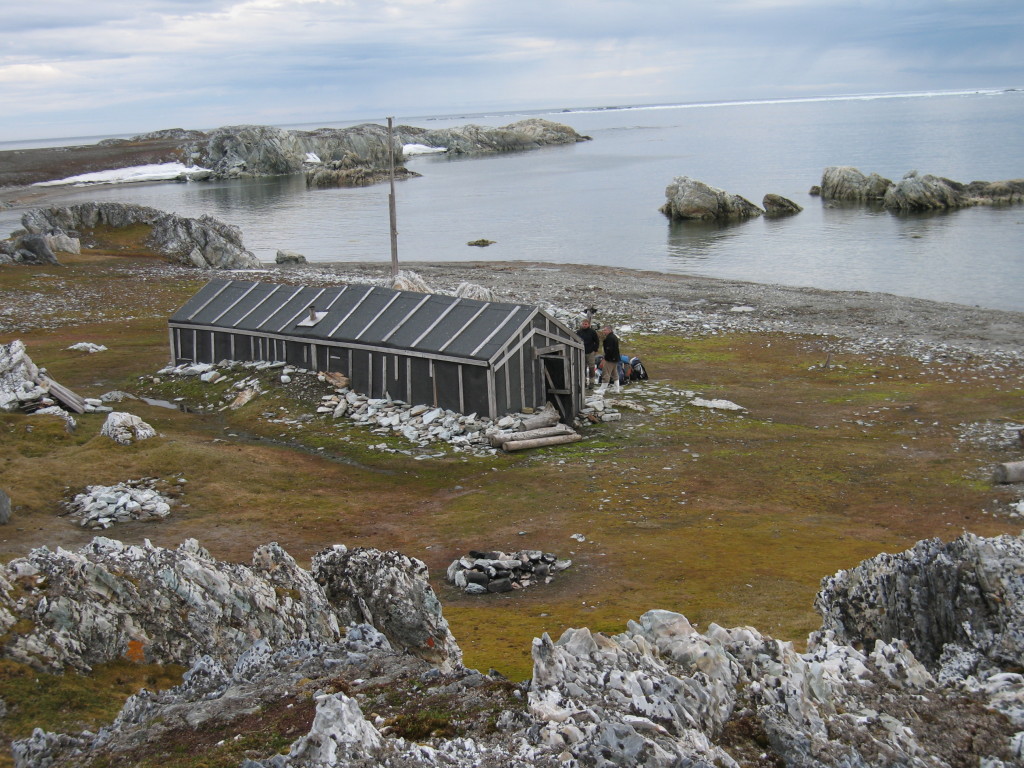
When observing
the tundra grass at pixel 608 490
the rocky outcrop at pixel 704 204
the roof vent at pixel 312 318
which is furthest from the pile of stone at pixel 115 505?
the rocky outcrop at pixel 704 204

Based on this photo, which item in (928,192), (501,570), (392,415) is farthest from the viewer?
(928,192)

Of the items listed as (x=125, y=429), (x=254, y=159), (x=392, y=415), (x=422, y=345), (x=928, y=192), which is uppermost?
(x=254, y=159)

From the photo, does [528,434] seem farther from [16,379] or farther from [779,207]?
[779,207]

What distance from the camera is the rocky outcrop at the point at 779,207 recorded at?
9219cm

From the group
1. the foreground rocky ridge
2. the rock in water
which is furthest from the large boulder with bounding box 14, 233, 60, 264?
the foreground rocky ridge

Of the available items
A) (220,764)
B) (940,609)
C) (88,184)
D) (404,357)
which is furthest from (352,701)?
(88,184)

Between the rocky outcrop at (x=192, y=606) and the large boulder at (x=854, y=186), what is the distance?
9621cm

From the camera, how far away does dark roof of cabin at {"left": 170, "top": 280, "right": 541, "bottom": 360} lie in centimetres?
2561

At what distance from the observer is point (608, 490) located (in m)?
21.2

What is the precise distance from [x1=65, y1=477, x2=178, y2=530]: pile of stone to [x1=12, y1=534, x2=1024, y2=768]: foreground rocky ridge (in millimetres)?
7759

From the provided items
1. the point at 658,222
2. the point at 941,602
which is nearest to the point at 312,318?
the point at 941,602

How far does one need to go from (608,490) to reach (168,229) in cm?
5849

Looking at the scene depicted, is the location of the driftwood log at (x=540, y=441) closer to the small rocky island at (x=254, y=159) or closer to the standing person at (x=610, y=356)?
the standing person at (x=610, y=356)

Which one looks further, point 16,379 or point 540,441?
point 16,379
